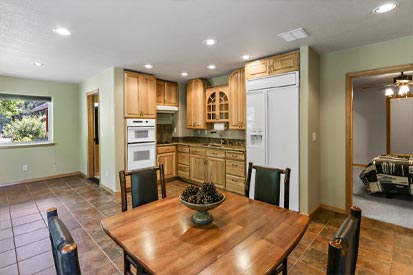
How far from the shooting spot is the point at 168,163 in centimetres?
523

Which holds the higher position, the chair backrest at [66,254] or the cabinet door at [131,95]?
the cabinet door at [131,95]

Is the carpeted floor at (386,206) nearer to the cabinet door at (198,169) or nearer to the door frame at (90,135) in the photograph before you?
the cabinet door at (198,169)

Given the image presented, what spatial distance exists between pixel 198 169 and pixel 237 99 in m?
1.78

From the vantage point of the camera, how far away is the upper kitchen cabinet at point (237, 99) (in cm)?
422

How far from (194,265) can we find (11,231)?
3.22 meters

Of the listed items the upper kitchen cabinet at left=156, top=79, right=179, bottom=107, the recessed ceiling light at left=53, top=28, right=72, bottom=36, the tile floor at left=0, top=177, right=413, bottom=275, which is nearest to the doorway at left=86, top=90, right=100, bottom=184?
the tile floor at left=0, top=177, right=413, bottom=275

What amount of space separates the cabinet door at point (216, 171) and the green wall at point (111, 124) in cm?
179

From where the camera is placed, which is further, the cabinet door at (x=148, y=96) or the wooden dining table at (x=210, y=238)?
the cabinet door at (x=148, y=96)

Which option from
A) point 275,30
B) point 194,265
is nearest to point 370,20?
point 275,30

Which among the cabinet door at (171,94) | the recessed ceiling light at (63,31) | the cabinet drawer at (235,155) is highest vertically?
the recessed ceiling light at (63,31)

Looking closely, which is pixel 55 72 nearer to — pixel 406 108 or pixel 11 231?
pixel 11 231

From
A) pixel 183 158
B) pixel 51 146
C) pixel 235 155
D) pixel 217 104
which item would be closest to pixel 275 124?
pixel 235 155

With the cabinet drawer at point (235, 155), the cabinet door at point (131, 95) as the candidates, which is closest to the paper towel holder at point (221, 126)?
the cabinet drawer at point (235, 155)

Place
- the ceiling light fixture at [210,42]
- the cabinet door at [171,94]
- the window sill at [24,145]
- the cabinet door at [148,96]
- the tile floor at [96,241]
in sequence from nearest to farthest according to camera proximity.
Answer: the tile floor at [96,241]
the ceiling light fixture at [210,42]
the cabinet door at [148,96]
the window sill at [24,145]
the cabinet door at [171,94]
